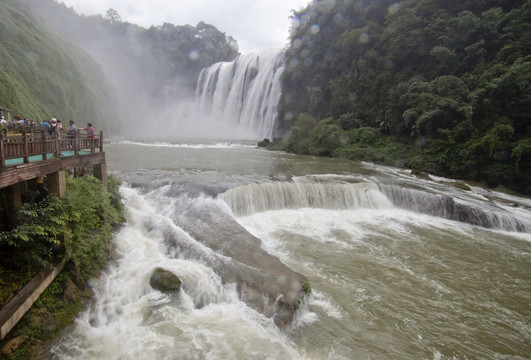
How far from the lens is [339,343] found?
562cm

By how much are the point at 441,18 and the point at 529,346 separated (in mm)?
32261

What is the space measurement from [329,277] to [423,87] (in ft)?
78.8

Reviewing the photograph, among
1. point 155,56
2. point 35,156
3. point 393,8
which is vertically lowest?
point 35,156

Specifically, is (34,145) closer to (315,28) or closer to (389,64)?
(389,64)

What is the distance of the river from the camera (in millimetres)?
5508

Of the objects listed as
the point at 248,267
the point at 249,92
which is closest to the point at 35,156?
the point at 248,267

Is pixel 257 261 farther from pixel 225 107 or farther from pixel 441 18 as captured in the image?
pixel 225 107

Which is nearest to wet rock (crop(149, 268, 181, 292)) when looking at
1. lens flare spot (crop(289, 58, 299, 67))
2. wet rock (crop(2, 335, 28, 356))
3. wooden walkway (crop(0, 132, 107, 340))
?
wooden walkway (crop(0, 132, 107, 340))

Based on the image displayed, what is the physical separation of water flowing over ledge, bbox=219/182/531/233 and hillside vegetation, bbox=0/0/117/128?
19945mm

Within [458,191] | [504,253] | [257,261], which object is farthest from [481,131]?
[257,261]

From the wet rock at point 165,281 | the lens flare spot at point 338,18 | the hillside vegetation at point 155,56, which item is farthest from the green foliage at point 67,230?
the hillside vegetation at point 155,56

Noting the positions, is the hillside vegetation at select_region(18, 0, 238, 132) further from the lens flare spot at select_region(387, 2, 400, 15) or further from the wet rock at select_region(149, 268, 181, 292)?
the wet rock at select_region(149, 268, 181, 292)

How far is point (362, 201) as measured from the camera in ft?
48.8

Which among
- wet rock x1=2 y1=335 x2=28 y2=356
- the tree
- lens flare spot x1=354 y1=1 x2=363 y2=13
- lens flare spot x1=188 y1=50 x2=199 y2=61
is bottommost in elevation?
wet rock x1=2 y1=335 x2=28 y2=356
